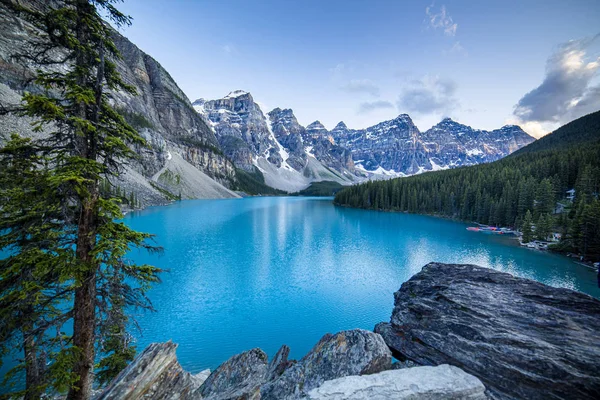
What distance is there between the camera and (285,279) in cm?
2741

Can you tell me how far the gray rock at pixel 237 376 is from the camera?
7784 millimetres

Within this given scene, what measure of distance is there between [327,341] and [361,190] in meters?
122

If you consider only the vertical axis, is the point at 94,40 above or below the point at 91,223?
above

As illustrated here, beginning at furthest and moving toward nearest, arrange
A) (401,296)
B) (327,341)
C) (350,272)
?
1. (350,272)
2. (401,296)
3. (327,341)

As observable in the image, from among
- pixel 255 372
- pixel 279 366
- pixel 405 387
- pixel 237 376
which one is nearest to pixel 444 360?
pixel 405 387

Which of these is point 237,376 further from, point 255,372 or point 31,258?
point 31,258

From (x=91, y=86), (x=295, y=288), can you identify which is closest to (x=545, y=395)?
(x=91, y=86)

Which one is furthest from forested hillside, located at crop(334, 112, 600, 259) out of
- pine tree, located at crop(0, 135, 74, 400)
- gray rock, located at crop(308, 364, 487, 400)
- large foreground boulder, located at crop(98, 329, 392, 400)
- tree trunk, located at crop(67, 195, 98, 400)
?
pine tree, located at crop(0, 135, 74, 400)

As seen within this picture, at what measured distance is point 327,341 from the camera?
8.99 m

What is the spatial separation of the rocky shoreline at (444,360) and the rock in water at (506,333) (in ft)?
0.09

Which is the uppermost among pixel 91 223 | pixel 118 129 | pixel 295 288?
pixel 118 129

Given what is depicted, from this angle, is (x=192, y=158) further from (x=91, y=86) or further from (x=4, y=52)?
(x=91, y=86)

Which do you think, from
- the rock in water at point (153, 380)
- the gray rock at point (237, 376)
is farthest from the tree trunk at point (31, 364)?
the gray rock at point (237, 376)

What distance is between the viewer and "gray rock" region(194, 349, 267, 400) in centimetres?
778
